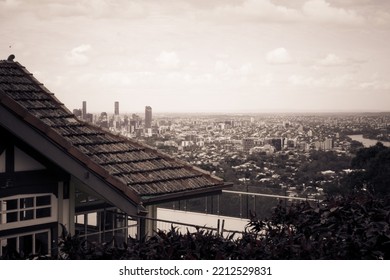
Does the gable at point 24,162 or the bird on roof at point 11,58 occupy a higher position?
the bird on roof at point 11,58

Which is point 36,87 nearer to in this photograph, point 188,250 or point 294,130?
point 188,250

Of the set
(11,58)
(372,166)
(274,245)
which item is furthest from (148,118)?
(274,245)

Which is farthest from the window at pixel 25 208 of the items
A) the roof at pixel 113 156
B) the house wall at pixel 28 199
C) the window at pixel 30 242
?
the roof at pixel 113 156

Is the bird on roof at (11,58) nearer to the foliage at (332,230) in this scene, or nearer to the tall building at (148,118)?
the tall building at (148,118)

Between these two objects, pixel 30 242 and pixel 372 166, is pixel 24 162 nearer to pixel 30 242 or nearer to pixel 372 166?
pixel 30 242
